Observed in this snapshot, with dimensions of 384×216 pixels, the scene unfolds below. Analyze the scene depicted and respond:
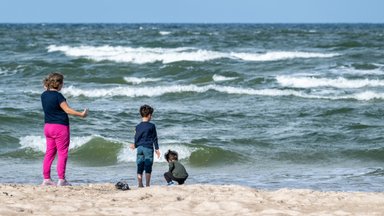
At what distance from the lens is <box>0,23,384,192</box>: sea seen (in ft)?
42.5

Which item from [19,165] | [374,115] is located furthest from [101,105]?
[19,165]

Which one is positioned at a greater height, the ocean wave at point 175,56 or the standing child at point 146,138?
the ocean wave at point 175,56

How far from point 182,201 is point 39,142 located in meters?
6.89

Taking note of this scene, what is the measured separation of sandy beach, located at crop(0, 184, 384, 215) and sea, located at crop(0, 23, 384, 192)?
78.8 inches

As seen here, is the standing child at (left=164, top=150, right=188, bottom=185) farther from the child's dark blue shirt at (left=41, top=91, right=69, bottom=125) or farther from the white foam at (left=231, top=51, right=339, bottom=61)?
the white foam at (left=231, top=51, right=339, bottom=61)

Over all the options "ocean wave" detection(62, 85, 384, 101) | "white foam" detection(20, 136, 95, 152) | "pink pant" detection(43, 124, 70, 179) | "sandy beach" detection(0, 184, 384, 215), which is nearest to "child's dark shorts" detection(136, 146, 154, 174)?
"sandy beach" detection(0, 184, 384, 215)

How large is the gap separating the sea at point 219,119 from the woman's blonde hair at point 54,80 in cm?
227

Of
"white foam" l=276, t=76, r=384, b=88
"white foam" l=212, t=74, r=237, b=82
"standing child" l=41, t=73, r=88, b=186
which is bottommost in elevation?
"standing child" l=41, t=73, r=88, b=186

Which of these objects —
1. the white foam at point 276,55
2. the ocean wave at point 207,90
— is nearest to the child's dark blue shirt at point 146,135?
the ocean wave at point 207,90

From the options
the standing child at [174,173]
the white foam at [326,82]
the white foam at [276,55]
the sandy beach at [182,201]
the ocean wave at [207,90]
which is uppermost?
the white foam at [276,55]

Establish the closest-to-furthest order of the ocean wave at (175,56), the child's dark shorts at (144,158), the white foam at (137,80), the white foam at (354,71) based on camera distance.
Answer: the child's dark shorts at (144,158) < the white foam at (137,80) < the white foam at (354,71) < the ocean wave at (175,56)

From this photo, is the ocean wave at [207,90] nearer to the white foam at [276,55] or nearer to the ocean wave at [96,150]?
the ocean wave at [96,150]

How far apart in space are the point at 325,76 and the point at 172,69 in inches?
221

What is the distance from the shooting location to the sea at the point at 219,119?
42.5 feet
